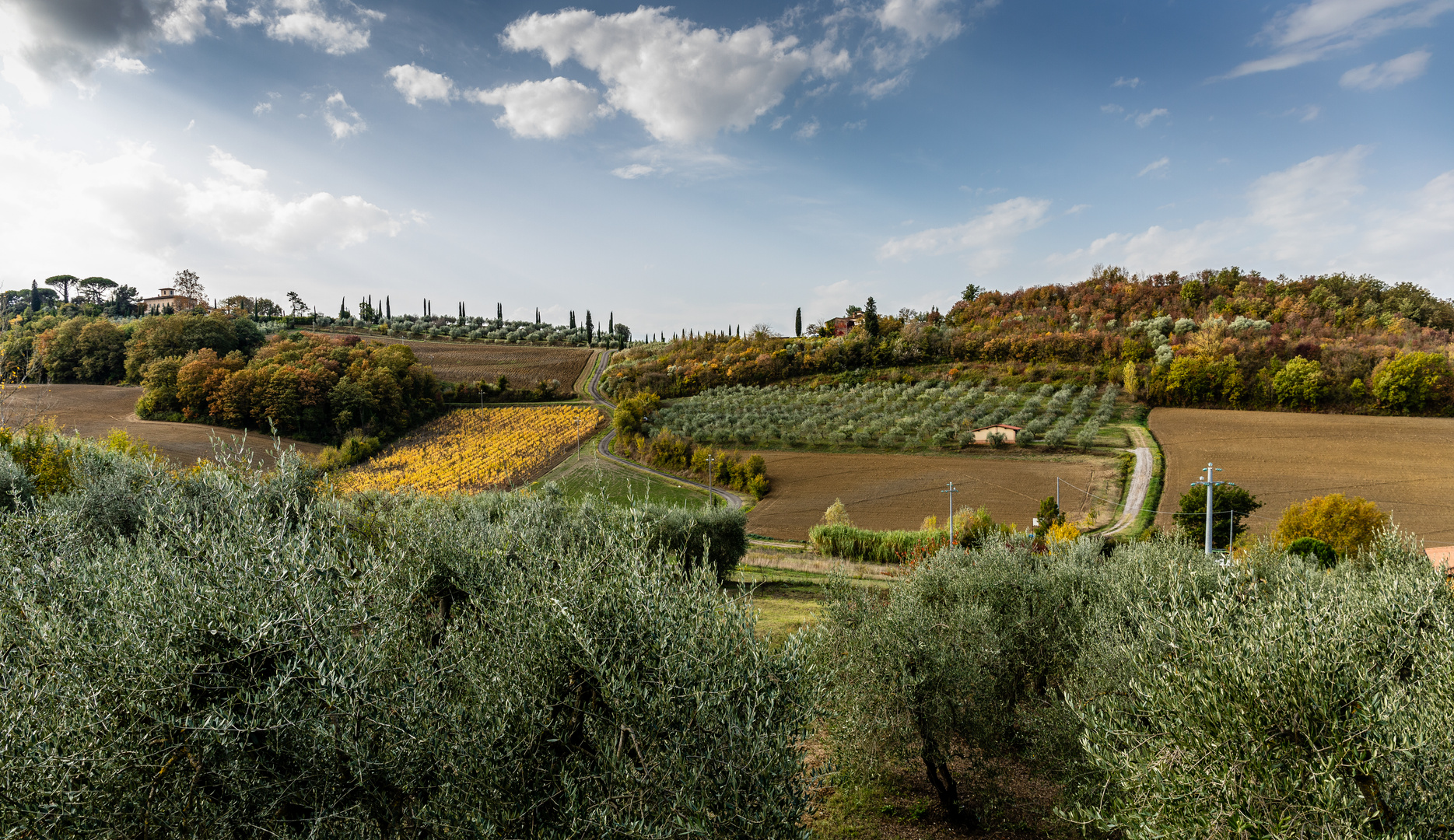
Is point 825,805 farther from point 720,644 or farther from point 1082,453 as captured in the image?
point 1082,453

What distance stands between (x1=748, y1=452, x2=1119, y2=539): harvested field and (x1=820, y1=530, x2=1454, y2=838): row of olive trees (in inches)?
1211

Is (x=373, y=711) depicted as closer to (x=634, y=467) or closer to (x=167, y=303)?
(x=634, y=467)

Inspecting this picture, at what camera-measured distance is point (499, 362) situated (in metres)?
97.4

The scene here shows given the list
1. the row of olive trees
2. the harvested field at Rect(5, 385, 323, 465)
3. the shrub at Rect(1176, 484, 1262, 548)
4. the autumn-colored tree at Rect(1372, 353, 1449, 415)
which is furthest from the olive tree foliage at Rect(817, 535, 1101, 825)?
the autumn-colored tree at Rect(1372, 353, 1449, 415)

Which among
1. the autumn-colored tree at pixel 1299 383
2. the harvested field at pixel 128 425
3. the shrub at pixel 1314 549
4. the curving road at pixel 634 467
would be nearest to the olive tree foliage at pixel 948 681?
the shrub at pixel 1314 549

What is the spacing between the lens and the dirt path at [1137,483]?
132 feet

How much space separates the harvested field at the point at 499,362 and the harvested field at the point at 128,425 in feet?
97.3

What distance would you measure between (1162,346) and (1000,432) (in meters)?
35.1

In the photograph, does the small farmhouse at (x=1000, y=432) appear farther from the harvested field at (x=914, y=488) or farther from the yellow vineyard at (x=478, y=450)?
the yellow vineyard at (x=478, y=450)

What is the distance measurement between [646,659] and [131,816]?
A: 3.90 metres

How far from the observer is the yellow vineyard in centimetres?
5600

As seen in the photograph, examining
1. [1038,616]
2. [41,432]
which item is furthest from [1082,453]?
[41,432]

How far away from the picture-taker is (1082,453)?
53.2 metres

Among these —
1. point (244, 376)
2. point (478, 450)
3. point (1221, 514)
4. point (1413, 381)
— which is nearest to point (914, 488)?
point (1221, 514)
